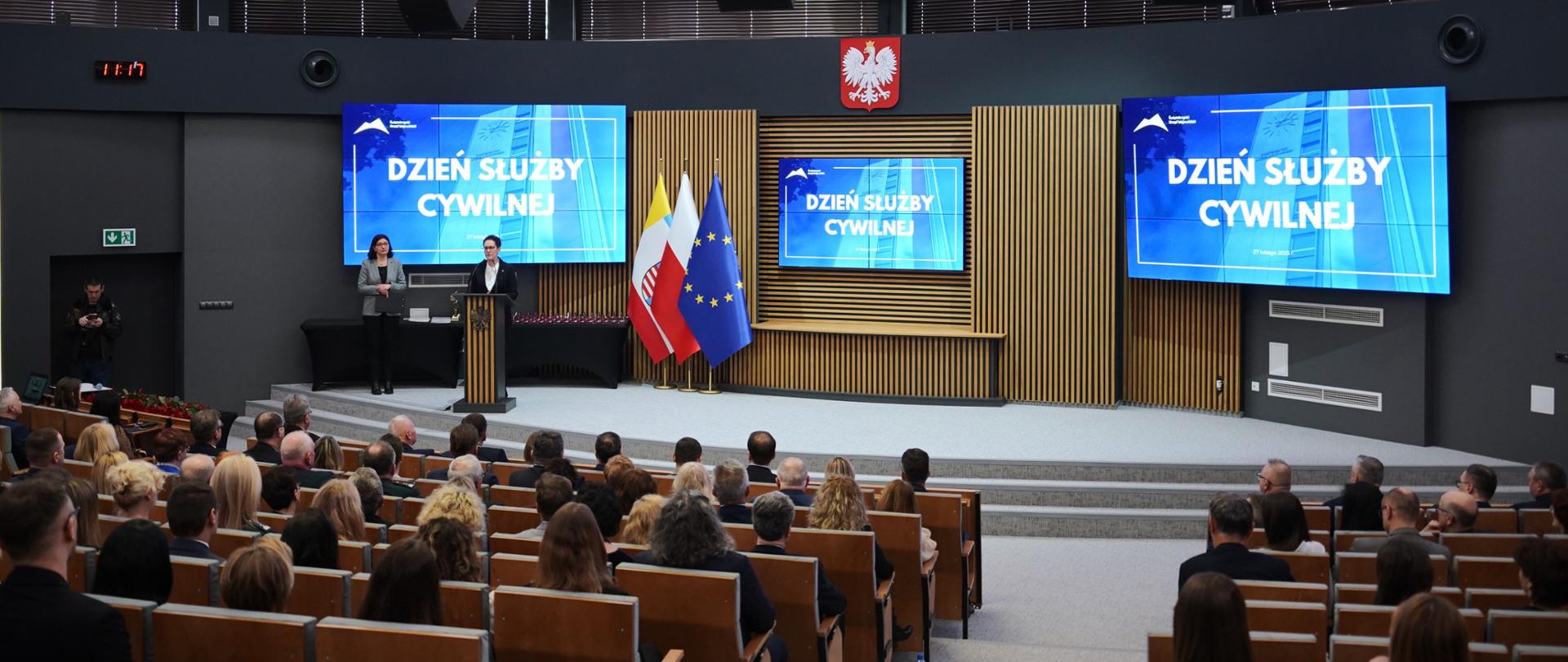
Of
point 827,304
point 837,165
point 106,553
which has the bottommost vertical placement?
point 106,553

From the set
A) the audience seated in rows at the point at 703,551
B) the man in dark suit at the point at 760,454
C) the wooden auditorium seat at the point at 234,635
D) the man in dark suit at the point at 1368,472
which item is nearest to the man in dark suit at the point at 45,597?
the wooden auditorium seat at the point at 234,635

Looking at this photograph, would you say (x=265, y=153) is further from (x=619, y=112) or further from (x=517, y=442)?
(x=517, y=442)

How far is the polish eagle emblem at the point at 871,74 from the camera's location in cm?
1170

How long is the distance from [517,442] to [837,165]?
3.76 meters

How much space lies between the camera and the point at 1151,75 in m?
11.0

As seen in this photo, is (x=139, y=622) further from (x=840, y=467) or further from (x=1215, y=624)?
(x=840, y=467)

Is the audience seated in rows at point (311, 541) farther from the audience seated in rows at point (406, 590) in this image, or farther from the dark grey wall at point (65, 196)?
the dark grey wall at point (65, 196)

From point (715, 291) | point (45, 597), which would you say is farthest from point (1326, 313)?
point (45, 597)

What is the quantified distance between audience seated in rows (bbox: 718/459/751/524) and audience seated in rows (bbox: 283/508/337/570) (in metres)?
1.62

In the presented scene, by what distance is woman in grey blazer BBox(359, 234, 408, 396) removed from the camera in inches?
452

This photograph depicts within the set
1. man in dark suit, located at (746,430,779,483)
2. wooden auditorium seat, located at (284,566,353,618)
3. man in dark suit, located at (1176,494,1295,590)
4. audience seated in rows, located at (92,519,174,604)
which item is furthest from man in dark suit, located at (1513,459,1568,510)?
audience seated in rows, located at (92,519,174,604)

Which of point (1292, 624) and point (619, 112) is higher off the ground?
point (619, 112)

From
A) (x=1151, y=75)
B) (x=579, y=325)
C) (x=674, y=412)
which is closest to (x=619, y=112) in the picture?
(x=579, y=325)

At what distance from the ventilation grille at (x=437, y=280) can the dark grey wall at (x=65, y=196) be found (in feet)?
6.81
